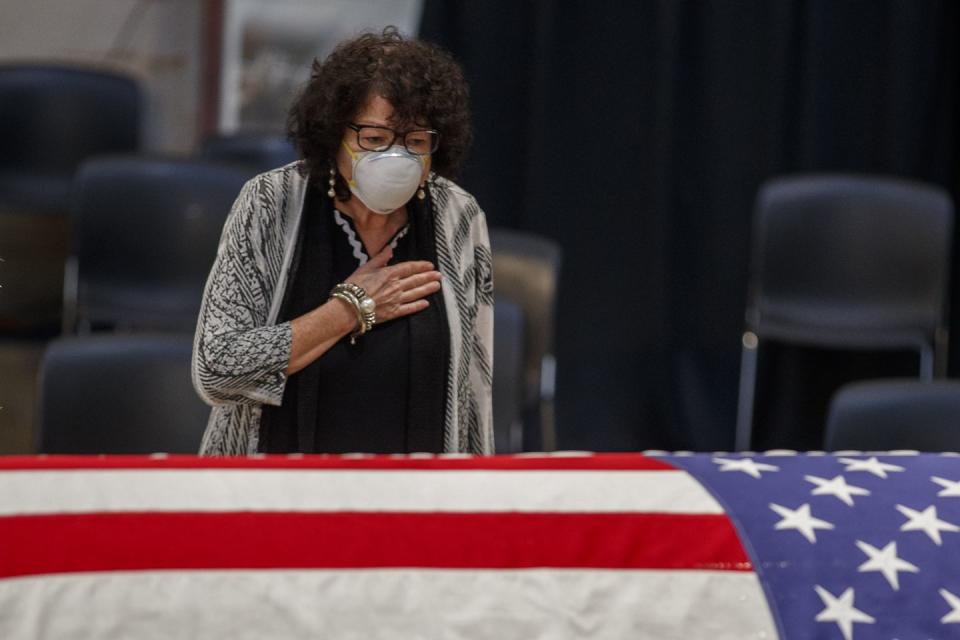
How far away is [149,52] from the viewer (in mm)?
4098

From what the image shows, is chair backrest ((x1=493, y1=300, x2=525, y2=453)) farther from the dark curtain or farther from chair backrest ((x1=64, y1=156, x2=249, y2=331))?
the dark curtain

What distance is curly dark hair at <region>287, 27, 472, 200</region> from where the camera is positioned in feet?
3.34

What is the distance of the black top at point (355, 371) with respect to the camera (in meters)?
1.07

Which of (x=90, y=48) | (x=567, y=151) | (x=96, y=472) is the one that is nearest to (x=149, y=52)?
(x=90, y=48)

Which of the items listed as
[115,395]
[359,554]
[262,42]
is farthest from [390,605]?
[262,42]

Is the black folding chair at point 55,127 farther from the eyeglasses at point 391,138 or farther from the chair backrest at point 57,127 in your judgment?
the eyeglasses at point 391,138

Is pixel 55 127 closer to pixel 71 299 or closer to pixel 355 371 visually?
pixel 71 299

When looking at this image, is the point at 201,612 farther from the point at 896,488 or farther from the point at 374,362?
the point at 896,488

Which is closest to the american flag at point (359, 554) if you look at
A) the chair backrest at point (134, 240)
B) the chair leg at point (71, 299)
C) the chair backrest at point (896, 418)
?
the chair backrest at point (896, 418)

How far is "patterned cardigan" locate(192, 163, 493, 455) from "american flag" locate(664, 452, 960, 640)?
0.93 feet

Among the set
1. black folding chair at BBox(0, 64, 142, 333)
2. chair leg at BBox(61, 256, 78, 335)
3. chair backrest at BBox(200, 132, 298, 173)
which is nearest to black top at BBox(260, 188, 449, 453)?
chair leg at BBox(61, 256, 78, 335)

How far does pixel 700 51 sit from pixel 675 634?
2.93 metres

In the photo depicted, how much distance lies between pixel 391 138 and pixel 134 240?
1.73m

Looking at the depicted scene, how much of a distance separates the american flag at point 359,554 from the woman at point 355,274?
0.05 meters
